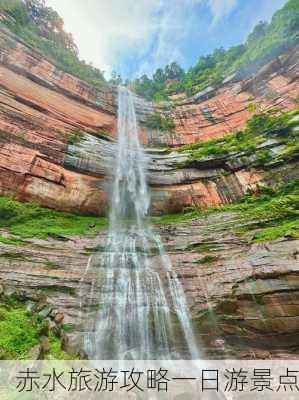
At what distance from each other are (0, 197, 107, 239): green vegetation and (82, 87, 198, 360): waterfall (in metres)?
1.39

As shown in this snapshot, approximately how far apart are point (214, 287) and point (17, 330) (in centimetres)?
583

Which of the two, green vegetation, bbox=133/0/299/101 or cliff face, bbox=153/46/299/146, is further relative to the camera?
green vegetation, bbox=133/0/299/101

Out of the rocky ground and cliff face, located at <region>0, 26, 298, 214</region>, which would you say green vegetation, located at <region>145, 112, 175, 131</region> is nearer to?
cliff face, located at <region>0, 26, 298, 214</region>

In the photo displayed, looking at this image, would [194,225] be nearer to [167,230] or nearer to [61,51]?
[167,230]

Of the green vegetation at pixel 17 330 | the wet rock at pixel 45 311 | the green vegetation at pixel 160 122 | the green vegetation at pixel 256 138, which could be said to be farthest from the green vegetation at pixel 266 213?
the green vegetation at pixel 160 122

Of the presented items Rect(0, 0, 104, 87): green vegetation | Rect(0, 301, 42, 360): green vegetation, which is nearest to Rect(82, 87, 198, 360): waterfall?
Rect(0, 301, 42, 360): green vegetation

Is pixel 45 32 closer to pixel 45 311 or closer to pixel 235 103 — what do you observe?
pixel 235 103

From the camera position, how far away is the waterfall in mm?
9258

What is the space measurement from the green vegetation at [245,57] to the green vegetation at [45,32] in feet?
21.7

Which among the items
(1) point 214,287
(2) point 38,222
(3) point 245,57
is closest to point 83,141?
(2) point 38,222

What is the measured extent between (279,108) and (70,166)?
12822mm

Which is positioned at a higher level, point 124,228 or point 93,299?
point 124,228

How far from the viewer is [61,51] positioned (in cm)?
2558

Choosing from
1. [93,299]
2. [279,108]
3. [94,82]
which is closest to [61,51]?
[94,82]
